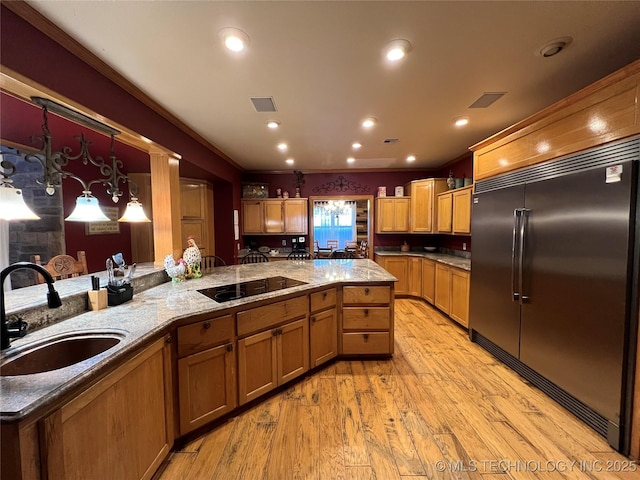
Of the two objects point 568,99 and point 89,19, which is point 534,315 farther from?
point 89,19

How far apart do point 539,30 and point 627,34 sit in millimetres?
614

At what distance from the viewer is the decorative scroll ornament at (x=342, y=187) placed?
565 cm

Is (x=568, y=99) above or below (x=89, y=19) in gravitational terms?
below

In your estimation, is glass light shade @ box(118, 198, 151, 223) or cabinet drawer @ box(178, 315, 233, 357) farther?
glass light shade @ box(118, 198, 151, 223)

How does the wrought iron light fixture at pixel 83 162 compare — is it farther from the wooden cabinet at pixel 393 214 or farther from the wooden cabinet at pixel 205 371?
the wooden cabinet at pixel 393 214

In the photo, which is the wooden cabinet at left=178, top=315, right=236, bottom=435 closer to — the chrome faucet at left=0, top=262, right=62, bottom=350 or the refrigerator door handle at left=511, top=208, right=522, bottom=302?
the chrome faucet at left=0, top=262, right=62, bottom=350

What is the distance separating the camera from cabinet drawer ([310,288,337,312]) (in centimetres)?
245

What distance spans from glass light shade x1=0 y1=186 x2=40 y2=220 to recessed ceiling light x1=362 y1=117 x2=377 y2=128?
9.35 ft

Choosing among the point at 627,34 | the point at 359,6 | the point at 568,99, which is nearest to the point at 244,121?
the point at 359,6

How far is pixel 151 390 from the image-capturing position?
1.41m

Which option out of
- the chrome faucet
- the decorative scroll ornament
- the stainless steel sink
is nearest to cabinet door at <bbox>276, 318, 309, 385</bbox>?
the stainless steel sink

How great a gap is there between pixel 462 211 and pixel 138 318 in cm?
419

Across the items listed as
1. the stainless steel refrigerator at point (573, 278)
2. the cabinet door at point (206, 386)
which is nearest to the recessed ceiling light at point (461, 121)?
the stainless steel refrigerator at point (573, 278)

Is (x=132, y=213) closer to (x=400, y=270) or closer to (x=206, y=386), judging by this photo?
(x=206, y=386)
